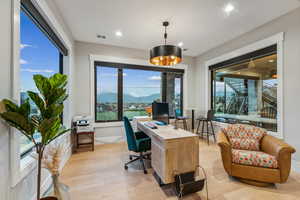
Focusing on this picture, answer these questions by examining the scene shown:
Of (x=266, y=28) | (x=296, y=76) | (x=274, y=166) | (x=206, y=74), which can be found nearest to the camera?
(x=274, y=166)

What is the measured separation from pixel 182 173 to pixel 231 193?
75 cm

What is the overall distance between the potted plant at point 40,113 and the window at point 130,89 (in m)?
2.70

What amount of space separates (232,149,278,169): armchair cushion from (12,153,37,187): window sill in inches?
107

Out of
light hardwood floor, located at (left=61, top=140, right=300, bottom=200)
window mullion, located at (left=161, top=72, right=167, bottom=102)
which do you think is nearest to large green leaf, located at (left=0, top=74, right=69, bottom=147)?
light hardwood floor, located at (left=61, top=140, right=300, bottom=200)

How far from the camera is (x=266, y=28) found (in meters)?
2.79

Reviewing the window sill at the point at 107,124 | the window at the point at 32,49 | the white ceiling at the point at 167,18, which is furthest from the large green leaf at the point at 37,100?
the window sill at the point at 107,124

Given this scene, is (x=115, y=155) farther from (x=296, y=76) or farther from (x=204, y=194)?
(x=296, y=76)

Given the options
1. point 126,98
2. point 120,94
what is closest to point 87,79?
point 120,94

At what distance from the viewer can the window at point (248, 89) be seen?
9.34 ft

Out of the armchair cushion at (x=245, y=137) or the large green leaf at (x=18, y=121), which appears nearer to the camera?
the large green leaf at (x=18, y=121)

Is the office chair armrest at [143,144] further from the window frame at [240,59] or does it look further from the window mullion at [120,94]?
the window frame at [240,59]

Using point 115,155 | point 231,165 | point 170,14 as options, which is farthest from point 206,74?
point 115,155

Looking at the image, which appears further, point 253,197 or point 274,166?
point 274,166

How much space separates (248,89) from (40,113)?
165 inches
